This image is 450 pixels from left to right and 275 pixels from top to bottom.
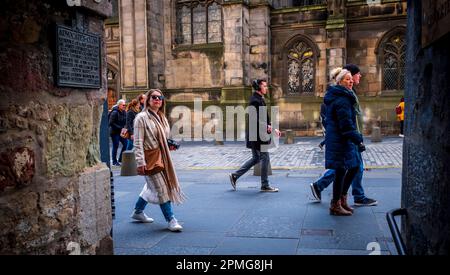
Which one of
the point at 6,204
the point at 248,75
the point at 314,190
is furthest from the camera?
the point at 248,75

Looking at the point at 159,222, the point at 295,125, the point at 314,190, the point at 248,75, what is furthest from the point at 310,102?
the point at 159,222

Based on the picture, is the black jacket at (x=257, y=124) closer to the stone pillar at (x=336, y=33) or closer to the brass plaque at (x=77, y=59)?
the brass plaque at (x=77, y=59)

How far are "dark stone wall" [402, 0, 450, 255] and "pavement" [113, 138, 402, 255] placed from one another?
3.52ft

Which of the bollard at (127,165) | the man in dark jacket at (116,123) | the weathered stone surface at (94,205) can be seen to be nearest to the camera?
the weathered stone surface at (94,205)

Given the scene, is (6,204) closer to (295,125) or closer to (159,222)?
(159,222)

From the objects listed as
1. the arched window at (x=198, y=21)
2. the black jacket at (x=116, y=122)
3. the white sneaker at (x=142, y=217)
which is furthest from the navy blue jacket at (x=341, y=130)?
the arched window at (x=198, y=21)

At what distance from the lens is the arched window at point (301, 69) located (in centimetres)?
2023

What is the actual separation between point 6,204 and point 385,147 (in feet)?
44.0

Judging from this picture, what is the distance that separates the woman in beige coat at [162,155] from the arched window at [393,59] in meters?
15.8

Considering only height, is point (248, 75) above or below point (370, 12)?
below

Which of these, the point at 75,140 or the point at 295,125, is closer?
the point at 75,140

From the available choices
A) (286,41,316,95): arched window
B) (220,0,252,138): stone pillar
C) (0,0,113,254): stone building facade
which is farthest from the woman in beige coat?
(286,41,316,95): arched window

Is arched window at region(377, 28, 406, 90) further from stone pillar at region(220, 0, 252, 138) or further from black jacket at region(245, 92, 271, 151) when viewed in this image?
black jacket at region(245, 92, 271, 151)

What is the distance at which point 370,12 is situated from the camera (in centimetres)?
1911
